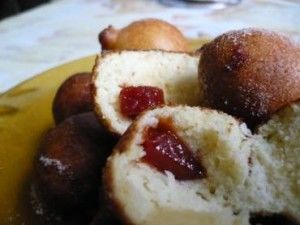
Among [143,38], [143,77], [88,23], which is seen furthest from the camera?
[88,23]

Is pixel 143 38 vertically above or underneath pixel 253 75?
underneath

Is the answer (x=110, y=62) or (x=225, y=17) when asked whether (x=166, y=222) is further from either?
(x=225, y=17)

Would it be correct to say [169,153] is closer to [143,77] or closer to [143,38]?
[143,77]

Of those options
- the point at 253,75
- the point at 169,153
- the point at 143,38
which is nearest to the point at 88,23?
the point at 143,38

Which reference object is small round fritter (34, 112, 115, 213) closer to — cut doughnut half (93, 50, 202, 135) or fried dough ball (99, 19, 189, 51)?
cut doughnut half (93, 50, 202, 135)

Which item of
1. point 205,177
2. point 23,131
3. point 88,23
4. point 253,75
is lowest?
point 88,23

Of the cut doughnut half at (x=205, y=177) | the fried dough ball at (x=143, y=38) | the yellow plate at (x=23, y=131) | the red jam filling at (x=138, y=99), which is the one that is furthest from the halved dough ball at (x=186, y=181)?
the fried dough ball at (x=143, y=38)

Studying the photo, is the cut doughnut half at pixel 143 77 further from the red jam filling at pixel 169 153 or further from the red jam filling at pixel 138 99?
the red jam filling at pixel 169 153
